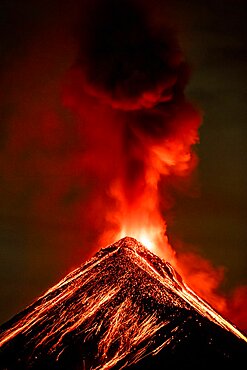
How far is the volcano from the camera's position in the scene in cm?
3035

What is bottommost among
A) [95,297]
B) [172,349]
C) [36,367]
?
[172,349]

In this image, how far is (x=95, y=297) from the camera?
35.8m

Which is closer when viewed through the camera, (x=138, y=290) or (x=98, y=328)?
(x=98, y=328)

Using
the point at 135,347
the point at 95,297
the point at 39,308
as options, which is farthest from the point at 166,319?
the point at 39,308

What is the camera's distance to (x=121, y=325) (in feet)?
108

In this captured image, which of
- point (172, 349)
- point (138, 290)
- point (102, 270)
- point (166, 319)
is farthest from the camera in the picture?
point (102, 270)

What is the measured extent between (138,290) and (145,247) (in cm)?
441

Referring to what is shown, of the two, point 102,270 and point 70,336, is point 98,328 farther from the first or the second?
point 102,270

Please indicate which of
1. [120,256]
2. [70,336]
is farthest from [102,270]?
[70,336]

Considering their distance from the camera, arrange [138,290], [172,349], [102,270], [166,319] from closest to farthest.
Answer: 1. [172,349]
2. [166,319]
3. [138,290]
4. [102,270]

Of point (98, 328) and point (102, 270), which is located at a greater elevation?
point (102, 270)

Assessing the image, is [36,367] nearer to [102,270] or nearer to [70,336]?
[70,336]

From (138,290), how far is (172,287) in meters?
1.64

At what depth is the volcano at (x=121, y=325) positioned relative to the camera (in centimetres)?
3035
